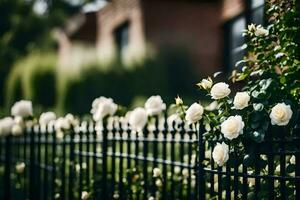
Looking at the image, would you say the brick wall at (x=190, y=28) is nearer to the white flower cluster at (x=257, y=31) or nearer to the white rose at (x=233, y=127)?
the white flower cluster at (x=257, y=31)

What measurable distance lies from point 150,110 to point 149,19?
1089 cm

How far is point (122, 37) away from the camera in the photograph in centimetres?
1917

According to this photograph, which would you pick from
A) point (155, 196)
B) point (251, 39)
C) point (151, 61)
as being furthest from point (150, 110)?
point (151, 61)

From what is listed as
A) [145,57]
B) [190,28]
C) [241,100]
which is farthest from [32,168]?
[190,28]

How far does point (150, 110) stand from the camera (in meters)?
5.86

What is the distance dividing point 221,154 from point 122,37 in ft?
50.2

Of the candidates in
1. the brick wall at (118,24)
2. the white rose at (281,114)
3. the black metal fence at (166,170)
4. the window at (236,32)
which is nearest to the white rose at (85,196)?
the black metal fence at (166,170)

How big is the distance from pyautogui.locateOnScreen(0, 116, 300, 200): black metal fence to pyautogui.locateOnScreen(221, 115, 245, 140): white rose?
183 millimetres

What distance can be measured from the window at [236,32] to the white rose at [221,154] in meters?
7.24

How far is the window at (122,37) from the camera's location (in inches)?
731

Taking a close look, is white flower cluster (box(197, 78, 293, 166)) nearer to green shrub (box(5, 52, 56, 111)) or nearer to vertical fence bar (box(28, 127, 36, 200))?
vertical fence bar (box(28, 127, 36, 200))

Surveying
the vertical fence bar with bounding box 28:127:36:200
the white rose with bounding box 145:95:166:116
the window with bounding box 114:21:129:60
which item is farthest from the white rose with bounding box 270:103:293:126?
the window with bounding box 114:21:129:60

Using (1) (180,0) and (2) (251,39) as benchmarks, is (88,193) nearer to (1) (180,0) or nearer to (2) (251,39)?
(2) (251,39)

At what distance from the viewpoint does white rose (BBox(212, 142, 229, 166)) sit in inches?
161
